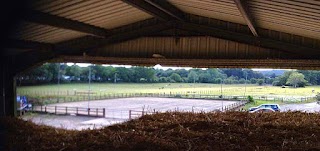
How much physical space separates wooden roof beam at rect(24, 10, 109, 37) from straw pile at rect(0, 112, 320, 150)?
147 centimetres

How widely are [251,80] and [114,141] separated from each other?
17.8 feet

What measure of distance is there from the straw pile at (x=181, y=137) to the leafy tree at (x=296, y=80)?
3312mm

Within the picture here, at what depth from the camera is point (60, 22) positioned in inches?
198

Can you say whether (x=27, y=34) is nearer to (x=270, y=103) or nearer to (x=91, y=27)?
(x=91, y=27)

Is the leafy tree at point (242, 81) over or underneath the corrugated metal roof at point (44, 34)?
underneath

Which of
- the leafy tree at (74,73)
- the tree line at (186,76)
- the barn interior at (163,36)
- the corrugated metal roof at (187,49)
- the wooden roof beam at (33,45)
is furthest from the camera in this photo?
the tree line at (186,76)

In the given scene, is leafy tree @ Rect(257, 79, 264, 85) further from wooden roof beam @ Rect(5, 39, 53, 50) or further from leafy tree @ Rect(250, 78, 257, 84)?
wooden roof beam @ Rect(5, 39, 53, 50)

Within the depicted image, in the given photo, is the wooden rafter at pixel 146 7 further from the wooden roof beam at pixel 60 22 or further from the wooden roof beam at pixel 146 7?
the wooden roof beam at pixel 60 22

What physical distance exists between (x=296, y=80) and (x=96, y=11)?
472cm

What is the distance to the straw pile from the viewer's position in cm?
293

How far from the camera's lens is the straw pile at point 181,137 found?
9.62 feet

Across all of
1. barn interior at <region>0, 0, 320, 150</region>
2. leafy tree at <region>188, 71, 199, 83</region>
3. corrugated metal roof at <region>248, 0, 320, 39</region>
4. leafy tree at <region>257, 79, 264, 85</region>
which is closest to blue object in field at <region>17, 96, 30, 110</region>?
barn interior at <region>0, 0, 320, 150</region>

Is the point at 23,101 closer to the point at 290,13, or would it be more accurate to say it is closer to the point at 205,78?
the point at 290,13

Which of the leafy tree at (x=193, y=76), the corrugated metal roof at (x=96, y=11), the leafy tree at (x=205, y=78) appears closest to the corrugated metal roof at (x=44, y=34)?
the corrugated metal roof at (x=96, y=11)
